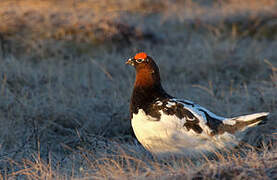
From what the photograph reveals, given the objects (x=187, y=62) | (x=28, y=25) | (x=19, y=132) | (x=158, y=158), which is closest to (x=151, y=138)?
(x=158, y=158)

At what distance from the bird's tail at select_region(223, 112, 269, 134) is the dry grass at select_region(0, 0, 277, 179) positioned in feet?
0.77

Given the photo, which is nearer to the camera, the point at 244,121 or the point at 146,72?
the point at 244,121

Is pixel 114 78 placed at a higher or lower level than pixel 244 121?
lower

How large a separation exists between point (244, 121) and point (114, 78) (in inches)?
121

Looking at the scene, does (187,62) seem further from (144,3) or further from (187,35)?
(144,3)

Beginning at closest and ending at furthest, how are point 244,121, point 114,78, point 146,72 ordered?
point 244,121 → point 146,72 → point 114,78

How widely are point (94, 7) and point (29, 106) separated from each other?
4636mm

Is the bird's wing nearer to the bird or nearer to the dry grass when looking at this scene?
the bird

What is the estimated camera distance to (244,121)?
11.4 feet

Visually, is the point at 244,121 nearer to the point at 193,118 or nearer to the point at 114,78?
the point at 193,118

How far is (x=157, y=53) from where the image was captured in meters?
7.29

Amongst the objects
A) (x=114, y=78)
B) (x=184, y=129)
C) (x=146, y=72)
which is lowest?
(x=114, y=78)

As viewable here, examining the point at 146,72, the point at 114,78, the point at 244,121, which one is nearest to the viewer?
the point at 244,121

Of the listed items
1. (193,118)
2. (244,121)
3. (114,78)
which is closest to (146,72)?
(193,118)
